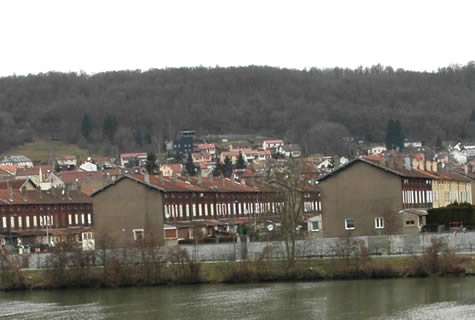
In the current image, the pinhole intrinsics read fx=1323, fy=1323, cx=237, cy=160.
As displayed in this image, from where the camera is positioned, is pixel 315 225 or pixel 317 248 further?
pixel 315 225

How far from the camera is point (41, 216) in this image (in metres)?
115

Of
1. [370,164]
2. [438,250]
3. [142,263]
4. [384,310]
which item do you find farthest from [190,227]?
[384,310]

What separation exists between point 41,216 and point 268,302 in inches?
2207

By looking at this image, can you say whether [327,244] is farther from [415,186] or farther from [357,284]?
[415,186]

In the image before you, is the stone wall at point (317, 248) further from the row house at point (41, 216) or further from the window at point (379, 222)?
the row house at point (41, 216)

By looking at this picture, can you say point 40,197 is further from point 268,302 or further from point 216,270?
point 268,302

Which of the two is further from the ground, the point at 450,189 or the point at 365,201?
the point at 450,189

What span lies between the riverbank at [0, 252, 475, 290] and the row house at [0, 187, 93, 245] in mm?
26325

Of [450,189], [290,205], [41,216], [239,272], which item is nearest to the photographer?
[239,272]

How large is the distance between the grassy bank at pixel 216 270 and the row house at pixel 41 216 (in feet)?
85.0

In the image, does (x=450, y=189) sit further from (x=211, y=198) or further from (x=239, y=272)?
(x=239, y=272)

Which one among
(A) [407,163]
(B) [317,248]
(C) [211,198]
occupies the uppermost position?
(A) [407,163]

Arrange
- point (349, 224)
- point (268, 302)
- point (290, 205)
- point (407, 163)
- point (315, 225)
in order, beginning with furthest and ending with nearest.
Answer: point (407, 163) < point (315, 225) < point (349, 224) < point (290, 205) < point (268, 302)

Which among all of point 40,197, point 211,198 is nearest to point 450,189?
point 211,198
